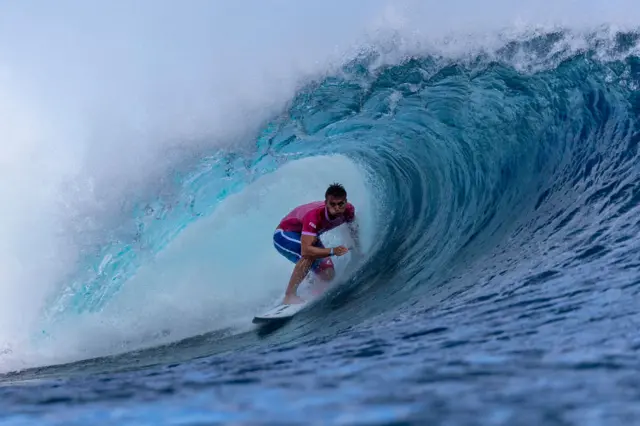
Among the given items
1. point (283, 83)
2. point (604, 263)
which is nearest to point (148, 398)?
point (604, 263)

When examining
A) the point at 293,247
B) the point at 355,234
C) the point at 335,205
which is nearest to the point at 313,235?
the point at 335,205

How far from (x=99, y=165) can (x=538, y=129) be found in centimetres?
485

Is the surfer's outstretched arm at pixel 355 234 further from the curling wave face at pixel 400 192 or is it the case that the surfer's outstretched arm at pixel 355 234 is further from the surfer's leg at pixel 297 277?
the surfer's leg at pixel 297 277

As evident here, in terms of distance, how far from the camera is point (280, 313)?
5.64 m

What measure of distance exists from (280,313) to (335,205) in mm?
1108

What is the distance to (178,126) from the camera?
274 inches

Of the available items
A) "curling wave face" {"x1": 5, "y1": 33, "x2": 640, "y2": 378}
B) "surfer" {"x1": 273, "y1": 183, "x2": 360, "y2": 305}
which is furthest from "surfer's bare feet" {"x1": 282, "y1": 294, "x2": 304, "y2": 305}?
"curling wave face" {"x1": 5, "y1": 33, "x2": 640, "y2": 378}

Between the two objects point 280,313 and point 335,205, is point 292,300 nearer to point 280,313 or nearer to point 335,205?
point 280,313

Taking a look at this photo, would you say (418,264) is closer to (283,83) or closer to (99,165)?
(283,83)

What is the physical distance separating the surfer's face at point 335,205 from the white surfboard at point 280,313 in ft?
3.09

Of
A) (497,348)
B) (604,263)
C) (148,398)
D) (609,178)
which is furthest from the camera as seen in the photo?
(609,178)

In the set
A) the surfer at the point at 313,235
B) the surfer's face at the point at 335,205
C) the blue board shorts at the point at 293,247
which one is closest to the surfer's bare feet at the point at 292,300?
the surfer at the point at 313,235

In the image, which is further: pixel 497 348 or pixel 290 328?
pixel 290 328

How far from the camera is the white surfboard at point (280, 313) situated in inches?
220
